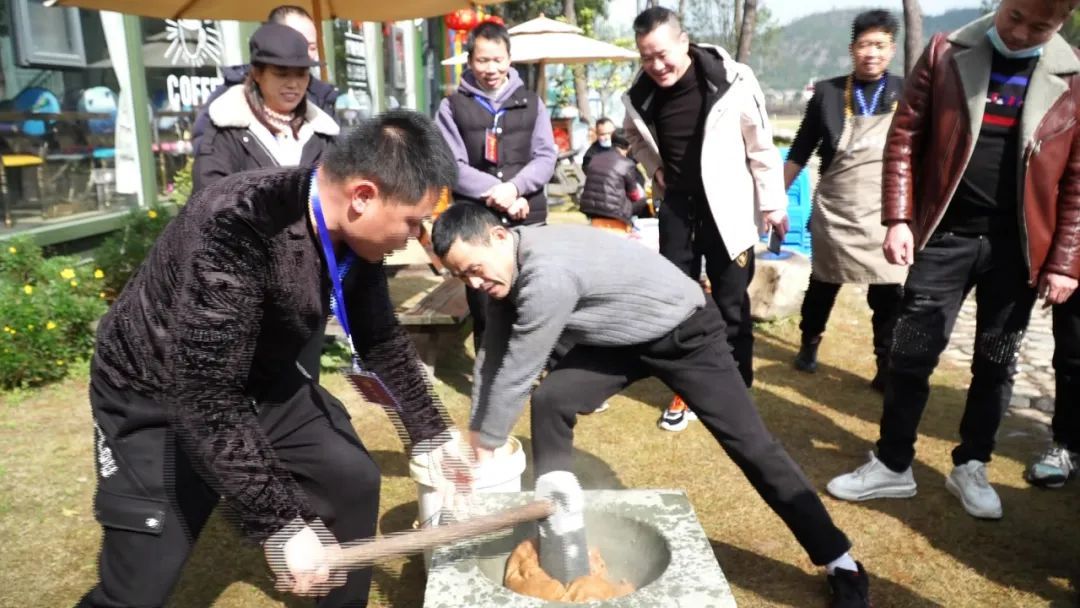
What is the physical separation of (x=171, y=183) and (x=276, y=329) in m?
5.98

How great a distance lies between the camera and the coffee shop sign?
721cm

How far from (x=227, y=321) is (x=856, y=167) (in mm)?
4006

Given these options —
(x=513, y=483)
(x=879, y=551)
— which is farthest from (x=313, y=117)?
(x=879, y=551)

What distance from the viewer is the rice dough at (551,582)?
210 cm

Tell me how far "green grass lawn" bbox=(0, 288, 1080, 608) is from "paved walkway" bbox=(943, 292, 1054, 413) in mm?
371

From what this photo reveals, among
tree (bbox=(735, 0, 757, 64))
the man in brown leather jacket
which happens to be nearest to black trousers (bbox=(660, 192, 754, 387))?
the man in brown leather jacket

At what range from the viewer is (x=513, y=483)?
3.10m

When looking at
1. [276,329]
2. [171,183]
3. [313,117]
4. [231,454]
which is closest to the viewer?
[231,454]

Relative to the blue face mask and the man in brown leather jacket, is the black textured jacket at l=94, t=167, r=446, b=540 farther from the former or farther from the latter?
the blue face mask

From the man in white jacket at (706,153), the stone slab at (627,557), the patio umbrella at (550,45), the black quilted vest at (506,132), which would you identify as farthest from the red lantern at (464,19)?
the stone slab at (627,557)

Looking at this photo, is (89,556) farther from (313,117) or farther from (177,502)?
(313,117)

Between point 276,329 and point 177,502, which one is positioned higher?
point 276,329

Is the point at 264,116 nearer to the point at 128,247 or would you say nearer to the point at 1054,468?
the point at 128,247

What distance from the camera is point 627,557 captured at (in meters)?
2.39
